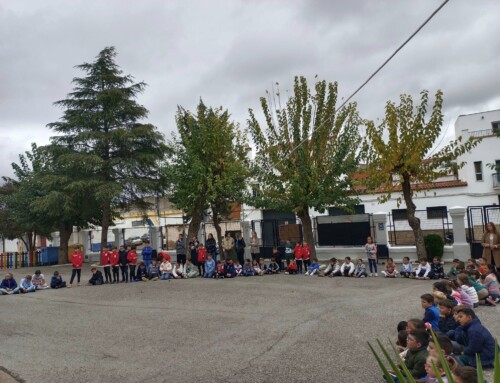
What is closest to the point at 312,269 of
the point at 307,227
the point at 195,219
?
the point at 307,227

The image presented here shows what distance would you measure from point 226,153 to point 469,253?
11.9 m

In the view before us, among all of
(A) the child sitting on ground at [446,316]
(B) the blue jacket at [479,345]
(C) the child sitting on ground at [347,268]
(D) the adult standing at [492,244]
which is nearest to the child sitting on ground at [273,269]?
(C) the child sitting on ground at [347,268]

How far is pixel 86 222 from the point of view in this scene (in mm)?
Result: 32281

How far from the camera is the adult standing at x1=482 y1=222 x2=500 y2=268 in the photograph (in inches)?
542

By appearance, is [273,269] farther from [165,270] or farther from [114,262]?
[114,262]

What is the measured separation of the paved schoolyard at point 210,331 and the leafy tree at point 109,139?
11765 mm

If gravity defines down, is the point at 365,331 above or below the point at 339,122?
below

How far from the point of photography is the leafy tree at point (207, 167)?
21953mm

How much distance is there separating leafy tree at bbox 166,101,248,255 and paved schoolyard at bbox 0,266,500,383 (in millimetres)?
7167

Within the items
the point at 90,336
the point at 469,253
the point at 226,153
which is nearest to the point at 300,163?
the point at 226,153

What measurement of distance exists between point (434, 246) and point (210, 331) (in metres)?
12.4

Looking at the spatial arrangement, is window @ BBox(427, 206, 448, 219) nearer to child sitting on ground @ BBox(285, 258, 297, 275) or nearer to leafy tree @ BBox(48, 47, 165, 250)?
child sitting on ground @ BBox(285, 258, 297, 275)

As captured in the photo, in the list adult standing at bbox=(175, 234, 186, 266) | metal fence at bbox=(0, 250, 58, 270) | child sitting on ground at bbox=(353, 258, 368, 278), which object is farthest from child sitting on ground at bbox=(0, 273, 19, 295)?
metal fence at bbox=(0, 250, 58, 270)

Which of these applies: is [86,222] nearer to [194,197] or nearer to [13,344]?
[194,197]
